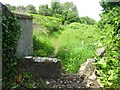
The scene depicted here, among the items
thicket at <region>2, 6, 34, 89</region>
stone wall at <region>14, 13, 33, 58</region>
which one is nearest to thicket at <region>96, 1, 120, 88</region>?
thicket at <region>2, 6, 34, 89</region>

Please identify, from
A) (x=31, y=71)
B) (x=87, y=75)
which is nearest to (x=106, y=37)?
(x=87, y=75)

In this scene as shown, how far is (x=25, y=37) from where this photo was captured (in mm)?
7246

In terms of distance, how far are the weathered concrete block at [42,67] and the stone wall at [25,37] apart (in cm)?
60

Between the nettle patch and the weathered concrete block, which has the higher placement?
the nettle patch

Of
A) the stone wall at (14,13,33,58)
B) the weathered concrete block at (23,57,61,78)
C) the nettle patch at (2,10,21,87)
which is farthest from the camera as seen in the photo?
the stone wall at (14,13,33,58)

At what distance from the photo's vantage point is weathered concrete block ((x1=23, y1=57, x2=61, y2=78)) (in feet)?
19.9

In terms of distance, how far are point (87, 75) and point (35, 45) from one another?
379 centimetres

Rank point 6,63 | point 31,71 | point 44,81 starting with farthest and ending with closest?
1. point 31,71
2. point 44,81
3. point 6,63

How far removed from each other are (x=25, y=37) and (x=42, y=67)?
1.45m

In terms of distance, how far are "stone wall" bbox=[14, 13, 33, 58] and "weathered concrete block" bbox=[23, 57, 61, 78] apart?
60 cm

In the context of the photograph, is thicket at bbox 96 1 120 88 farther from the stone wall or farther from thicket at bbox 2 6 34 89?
the stone wall

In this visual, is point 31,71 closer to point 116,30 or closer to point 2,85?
point 2,85

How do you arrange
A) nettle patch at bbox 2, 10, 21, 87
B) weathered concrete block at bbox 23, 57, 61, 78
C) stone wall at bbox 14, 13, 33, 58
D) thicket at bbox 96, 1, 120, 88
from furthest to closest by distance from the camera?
stone wall at bbox 14, 13, 33, 58, weathered concrete block at bbox 23, 57, 61, 78, nettle patch at bbox 2, 10, 21, 87, thicket at bbox 96, 1, 120, 88

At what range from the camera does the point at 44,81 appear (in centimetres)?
561
